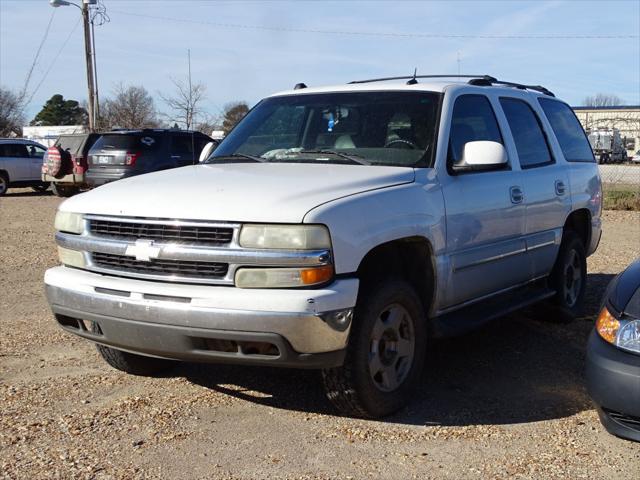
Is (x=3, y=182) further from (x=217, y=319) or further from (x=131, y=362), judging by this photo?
(x=217, y=319)

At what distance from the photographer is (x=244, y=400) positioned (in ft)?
14.9

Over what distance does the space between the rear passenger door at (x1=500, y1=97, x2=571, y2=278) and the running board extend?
164mm

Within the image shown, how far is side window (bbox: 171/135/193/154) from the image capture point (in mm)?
16125

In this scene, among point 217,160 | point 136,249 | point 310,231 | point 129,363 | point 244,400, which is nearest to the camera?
point 310,231

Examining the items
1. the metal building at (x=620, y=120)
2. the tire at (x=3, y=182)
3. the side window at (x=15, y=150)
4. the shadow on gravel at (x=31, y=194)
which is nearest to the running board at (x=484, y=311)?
the shadow on gravel at (x=31, y=194)

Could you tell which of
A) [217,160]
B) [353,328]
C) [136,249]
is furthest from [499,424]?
[217,160]

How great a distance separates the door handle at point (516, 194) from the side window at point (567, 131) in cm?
124

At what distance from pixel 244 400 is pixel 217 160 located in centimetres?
171

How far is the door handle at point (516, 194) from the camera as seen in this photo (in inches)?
211

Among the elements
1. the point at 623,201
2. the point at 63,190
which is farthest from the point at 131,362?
the point at 63,190

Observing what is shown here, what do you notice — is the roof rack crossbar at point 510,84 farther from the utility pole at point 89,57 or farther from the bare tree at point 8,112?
the bare tree at point 8,112

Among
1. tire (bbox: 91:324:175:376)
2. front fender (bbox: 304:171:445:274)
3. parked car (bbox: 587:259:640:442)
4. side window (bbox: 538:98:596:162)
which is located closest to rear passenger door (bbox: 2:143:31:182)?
side window (bbox: 538:98:596:162)

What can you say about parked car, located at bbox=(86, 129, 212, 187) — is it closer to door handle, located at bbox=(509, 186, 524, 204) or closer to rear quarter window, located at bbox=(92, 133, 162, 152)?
rear quarter window, located at bbox=(92, 133, 162, 152)

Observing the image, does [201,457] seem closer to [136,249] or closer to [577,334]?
[136,249]
